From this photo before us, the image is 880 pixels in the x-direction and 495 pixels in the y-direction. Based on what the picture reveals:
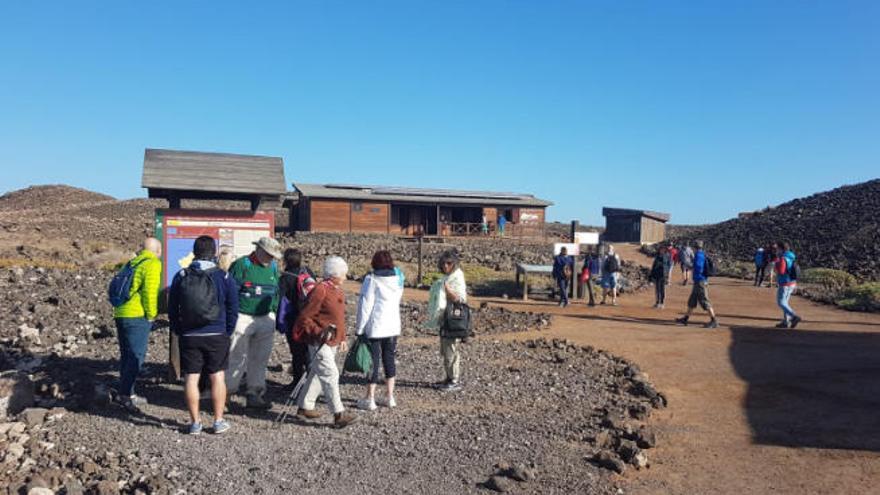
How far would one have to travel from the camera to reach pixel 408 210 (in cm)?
3788

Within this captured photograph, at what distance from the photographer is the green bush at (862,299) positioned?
16.3 metres

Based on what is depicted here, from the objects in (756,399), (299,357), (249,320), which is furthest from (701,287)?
(249,320)

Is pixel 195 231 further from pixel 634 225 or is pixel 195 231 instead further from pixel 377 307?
pixel 634 225

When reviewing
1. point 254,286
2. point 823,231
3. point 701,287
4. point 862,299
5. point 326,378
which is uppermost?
point 823,231

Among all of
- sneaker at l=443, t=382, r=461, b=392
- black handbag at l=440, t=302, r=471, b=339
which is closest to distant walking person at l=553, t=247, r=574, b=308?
sneaker at l=443, t=382, r=461, b=392

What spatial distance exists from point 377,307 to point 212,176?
3940mm

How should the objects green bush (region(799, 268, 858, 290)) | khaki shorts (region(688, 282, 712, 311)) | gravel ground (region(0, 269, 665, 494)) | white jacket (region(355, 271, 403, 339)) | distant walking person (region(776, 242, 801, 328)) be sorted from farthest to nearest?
green bush (region(799, 268, 858, 290)) → khaki shorts (region(688, 282, 712, 311)) → distant walking person (region(776, 242, 801, 328)) → white jacket (region(355, 271, 403, 339)) → gravel ground (region(0, 269, 665, 494))

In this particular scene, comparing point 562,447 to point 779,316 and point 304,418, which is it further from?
point 779,316

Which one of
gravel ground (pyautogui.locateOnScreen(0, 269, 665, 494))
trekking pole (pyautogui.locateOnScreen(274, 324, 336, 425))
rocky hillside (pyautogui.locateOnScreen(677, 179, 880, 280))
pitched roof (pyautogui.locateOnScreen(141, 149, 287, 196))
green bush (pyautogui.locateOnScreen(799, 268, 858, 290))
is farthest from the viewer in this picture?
rocky hillside (pyautogui.locateOnScreen(677, 179, 880, 280))

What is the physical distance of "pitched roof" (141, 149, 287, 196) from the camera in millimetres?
8711

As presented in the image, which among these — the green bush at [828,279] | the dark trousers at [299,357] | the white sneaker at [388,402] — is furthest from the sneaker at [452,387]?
the green bush at [828,279]

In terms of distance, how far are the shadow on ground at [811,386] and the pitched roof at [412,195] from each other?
84.6 ft

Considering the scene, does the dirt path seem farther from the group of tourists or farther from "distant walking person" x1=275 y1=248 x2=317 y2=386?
"distant walking person" x1=275 y1=248 x2=317 y2=386

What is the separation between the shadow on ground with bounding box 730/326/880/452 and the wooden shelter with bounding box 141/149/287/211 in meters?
6.62
